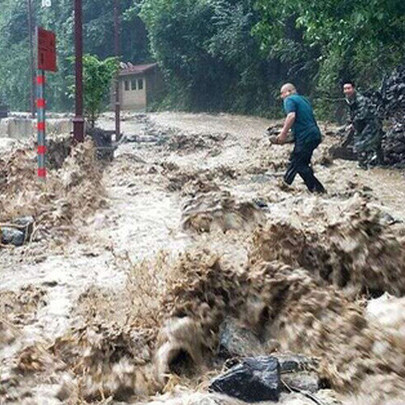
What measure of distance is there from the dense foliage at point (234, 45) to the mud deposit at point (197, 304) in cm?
621

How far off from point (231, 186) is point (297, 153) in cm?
216

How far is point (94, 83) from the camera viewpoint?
17516mm

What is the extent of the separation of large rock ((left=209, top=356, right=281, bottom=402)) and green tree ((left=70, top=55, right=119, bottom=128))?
583 inches

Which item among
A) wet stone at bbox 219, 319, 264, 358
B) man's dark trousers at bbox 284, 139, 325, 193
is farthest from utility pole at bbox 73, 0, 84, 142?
wet stone at bbox 219, 319, 264, 358

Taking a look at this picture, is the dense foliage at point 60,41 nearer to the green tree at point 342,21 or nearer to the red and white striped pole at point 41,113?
the green tree at point 342,21

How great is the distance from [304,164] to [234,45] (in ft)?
75.0

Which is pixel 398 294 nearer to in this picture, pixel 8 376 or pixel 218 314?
pixel 218 314

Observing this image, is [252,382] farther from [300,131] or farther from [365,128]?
[365,128]

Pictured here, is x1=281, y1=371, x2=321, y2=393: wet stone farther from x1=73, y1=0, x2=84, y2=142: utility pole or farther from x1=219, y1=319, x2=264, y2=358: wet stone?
x1=73, y1=0, x2=84, y2=142: utility pole

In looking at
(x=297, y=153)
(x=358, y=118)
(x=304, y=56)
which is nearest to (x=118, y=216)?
(x=297, y=153)

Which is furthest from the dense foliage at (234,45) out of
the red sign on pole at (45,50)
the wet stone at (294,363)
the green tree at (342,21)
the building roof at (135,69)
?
the wet stone at (294,363)

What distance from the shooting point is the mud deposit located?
309 centimetres

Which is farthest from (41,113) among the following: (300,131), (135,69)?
(135,69)

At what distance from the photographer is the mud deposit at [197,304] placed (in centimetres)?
309
